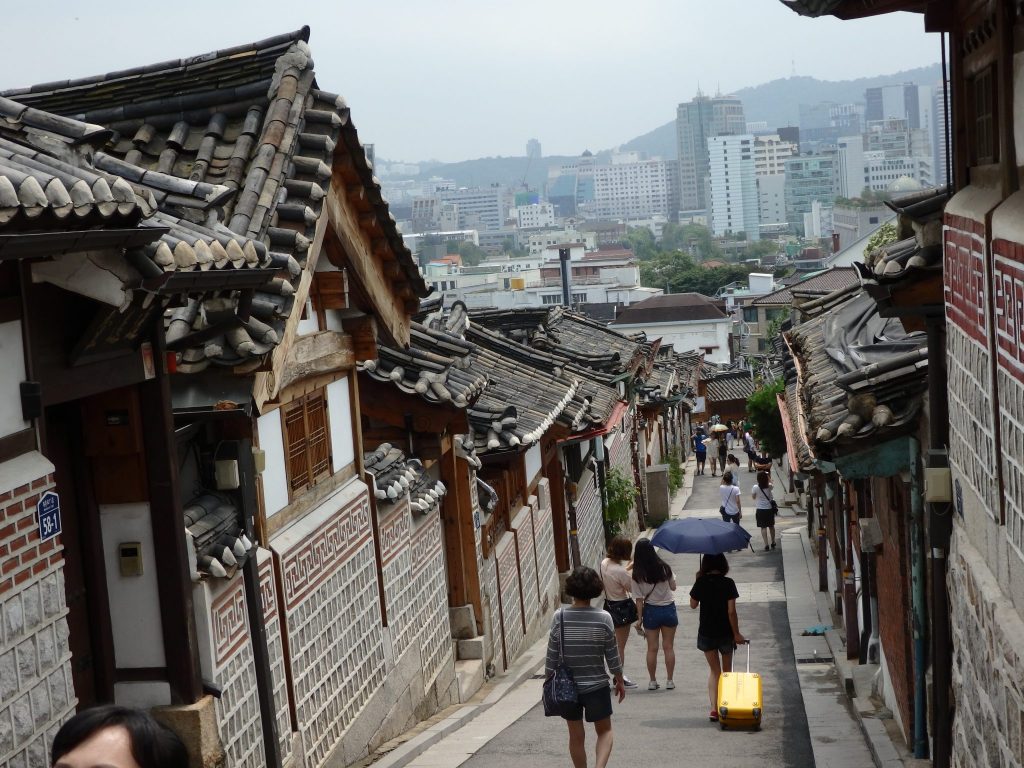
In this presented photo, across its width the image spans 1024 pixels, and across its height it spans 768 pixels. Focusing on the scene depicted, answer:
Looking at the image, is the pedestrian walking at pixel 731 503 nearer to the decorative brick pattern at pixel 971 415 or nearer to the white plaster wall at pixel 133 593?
the decorative brick pattern at pixel 971 415

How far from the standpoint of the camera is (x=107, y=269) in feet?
23.2

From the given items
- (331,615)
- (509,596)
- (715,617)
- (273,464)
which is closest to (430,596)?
(715,617)

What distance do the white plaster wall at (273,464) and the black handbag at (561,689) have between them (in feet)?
7.73

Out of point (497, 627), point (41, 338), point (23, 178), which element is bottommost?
point (497, 627)

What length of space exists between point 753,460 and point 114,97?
135ft

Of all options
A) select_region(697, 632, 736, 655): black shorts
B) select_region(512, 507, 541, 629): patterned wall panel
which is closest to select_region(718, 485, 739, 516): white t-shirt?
select_region(512, 507, 541, 629): patterned wall panel

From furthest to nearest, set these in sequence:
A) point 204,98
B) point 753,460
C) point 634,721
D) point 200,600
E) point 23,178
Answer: point 753,460 → point 634,721 → point 204,98 → point 200,600 → point 23,178

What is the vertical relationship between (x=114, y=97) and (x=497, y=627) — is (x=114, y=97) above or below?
above

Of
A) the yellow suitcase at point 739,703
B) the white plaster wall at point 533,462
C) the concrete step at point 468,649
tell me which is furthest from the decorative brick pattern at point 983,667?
the white plaster wall at point 533,462

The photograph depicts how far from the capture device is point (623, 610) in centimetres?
1555

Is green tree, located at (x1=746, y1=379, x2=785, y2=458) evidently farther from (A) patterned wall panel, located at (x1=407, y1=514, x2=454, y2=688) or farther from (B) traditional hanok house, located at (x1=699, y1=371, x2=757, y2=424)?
(B) traditional hanok house, located at (x1=699, y1=371, x2=757, y2=424)

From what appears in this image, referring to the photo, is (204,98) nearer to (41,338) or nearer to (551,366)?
(41,338)

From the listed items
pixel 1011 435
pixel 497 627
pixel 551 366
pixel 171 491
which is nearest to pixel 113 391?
pixel 171 491

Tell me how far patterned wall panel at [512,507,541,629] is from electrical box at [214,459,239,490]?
11.1 metres
